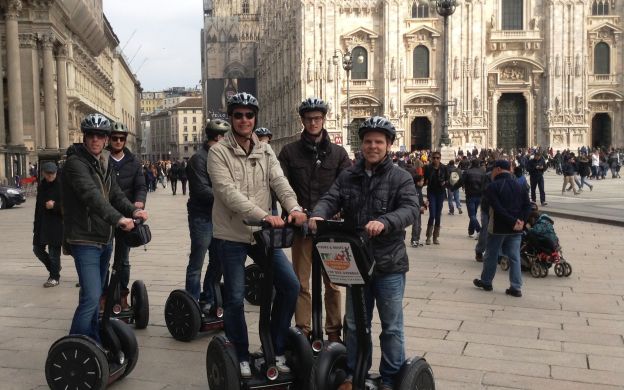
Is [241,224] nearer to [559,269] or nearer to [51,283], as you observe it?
[51,283]

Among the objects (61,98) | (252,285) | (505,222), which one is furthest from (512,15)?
(252,285)

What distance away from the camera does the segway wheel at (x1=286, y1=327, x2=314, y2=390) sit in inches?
179

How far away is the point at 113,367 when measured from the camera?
5.03 metres

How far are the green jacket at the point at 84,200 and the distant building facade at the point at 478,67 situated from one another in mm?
45586

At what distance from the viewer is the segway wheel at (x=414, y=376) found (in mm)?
4086

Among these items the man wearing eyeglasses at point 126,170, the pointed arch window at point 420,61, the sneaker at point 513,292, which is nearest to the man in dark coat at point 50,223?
the man wearing eyeglasses at point 126,170

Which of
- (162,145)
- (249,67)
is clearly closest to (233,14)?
(249,67)

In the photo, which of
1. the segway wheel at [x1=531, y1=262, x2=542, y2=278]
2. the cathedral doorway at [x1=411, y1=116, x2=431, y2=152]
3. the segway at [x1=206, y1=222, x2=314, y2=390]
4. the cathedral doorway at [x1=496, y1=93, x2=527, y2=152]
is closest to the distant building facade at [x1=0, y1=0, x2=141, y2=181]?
the cathedral doorway at [x1=411, y1=116, x2=431, y2=152]

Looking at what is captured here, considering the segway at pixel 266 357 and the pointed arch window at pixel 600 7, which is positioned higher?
the pointed arch window at pixel 600 7

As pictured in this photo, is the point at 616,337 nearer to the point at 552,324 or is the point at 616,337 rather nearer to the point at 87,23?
the point at 552,324

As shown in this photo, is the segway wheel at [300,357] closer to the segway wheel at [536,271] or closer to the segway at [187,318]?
the segway at [187,318]

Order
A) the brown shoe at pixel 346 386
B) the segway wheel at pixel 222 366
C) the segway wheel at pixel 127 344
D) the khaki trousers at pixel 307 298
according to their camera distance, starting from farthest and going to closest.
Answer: the khaki trousers at pixel 307 298 < the segway wheel at pixel 127 344 < the segway wheel at pixel 222 366 < the brown shoe at pixel 346 386

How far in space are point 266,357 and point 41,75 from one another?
38800 mm

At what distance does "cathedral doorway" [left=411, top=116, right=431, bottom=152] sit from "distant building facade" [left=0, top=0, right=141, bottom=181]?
25000mm
